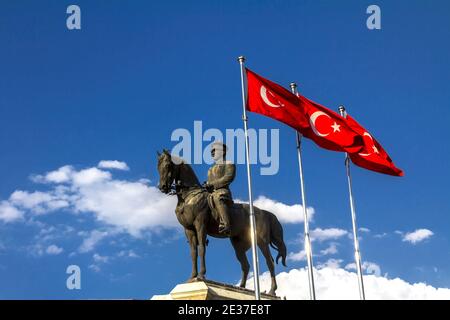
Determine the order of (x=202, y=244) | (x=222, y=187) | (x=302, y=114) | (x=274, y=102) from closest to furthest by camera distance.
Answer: (x=274, y=102)
(x=302, y=114)
(x=202, y=244)
(x=222, y=187)

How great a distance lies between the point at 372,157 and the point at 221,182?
5956mm

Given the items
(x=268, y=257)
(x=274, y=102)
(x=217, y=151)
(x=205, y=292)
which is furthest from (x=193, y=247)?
(x=274, y=102)

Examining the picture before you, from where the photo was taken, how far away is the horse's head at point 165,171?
3125 cm

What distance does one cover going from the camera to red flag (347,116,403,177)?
1237 inches

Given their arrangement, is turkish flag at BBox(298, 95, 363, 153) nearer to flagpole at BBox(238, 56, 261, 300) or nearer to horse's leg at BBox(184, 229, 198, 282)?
flagpole at BBox(238, 56, 261, 300)

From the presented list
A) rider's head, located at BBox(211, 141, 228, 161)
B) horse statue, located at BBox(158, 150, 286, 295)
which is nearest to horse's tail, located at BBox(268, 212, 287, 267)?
horse statue, located at BBox(158, 150, 286, 295)

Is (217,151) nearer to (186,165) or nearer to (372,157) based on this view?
(186,165)

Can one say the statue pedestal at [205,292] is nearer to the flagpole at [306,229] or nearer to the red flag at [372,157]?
the flagpole at [306,229]

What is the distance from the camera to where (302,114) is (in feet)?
98.3

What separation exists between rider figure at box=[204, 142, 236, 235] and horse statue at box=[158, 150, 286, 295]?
34 centimetres

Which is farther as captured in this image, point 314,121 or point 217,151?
point 217,151

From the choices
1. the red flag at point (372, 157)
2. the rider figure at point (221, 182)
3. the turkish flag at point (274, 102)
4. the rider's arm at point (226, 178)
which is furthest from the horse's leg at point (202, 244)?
the red flag at point (372, 157)
